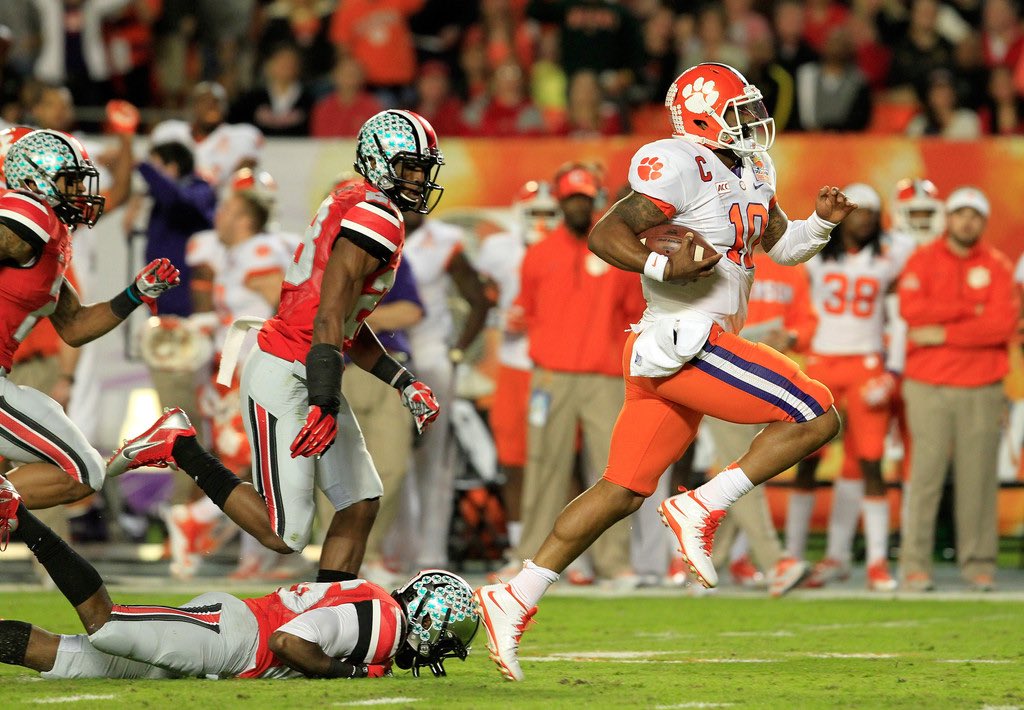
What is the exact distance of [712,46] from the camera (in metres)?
12.6

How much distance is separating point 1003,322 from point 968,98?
358cm

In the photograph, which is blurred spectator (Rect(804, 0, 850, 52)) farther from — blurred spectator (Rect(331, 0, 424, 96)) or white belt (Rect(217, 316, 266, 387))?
white belt (Rect(217, 316, 266, 387))

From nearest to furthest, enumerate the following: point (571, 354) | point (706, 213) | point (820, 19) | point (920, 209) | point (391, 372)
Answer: point (706, 213)
point (391, 372)
point (571, 354)
point (920, 209)
point (820, 19)

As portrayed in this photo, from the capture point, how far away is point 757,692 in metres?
5.17

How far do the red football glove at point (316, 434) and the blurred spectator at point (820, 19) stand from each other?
8.57m

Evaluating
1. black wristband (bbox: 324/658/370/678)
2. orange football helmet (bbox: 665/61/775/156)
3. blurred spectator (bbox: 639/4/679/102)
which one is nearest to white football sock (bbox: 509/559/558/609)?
black wristband (bbox: 324/658/370/678)

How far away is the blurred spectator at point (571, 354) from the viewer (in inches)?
355

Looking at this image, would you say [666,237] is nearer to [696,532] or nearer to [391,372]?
[696,532]

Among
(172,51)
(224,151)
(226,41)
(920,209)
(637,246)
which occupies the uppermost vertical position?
(226,41)

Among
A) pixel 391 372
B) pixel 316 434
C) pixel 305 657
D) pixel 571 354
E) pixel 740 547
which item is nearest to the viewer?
pixel 305 657

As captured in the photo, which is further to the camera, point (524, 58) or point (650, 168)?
point (524, 58)

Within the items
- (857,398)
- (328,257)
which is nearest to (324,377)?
(328,257)

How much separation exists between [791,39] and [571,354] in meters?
4.63

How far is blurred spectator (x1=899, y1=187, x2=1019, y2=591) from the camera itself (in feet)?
29.7
